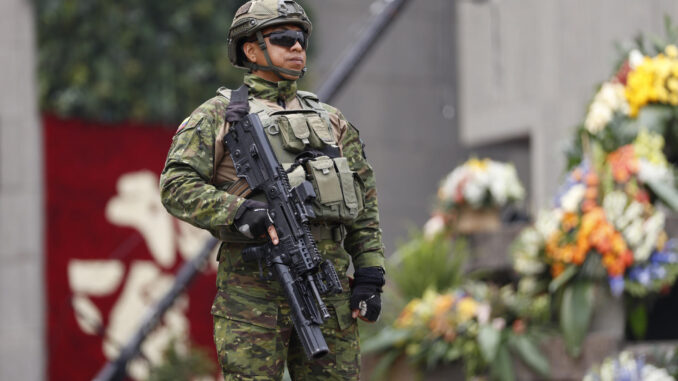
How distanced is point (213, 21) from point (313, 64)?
1.91 m

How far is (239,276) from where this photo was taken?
4707 mm

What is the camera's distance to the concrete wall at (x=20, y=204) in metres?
12.9

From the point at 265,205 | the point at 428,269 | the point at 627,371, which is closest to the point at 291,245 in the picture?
the point at 265,205

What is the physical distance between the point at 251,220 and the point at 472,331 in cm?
534

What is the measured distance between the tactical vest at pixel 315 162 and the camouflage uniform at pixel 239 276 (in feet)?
0.27

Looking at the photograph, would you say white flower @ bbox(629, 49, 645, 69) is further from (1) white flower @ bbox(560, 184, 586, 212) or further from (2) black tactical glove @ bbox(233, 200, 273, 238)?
(2) black tactical glove @ bbox(233, 200, 273, 238)

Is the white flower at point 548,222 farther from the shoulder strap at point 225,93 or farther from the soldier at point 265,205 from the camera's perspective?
the shoulder strap at point 225,93

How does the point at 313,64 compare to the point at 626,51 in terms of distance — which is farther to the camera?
the point at 313,64

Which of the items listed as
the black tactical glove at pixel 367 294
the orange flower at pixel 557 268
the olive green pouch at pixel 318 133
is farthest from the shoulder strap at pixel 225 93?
the orange flower at pixel 557 268

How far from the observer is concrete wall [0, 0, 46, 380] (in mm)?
12922

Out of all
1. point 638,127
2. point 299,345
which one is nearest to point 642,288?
point 638,127

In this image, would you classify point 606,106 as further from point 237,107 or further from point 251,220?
point 251,220

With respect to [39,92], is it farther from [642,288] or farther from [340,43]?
[642,288]

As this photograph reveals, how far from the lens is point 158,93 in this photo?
13992 mm
